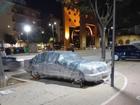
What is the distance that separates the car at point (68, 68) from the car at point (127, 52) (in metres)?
13.0

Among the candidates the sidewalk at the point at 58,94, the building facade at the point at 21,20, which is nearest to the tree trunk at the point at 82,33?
the building facade at the point at 21,20

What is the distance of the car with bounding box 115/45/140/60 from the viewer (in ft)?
90.8

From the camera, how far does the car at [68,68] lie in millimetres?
13828

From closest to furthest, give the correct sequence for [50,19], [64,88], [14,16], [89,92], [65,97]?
1. [65,97]
2. [89,92]
3. [64,88]
4. [14,16]
5. [50,19]

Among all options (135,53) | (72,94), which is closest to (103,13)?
(135,53)

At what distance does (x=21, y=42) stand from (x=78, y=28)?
20047 mm

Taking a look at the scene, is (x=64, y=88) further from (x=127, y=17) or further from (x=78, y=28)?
(x=78, y=28)

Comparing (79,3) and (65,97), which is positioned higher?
(79,3)

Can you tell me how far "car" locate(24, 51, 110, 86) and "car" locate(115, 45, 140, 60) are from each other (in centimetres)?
1297

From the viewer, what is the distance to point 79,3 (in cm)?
3228

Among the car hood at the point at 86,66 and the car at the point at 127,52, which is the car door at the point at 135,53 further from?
the car hood at the point at 86,66

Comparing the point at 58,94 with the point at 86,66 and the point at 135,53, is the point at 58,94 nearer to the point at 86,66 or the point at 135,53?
the point at 86,66

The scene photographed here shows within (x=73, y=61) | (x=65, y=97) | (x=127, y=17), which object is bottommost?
(x=65, y=97)

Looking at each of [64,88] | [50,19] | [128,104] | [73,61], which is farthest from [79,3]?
[50,19]
